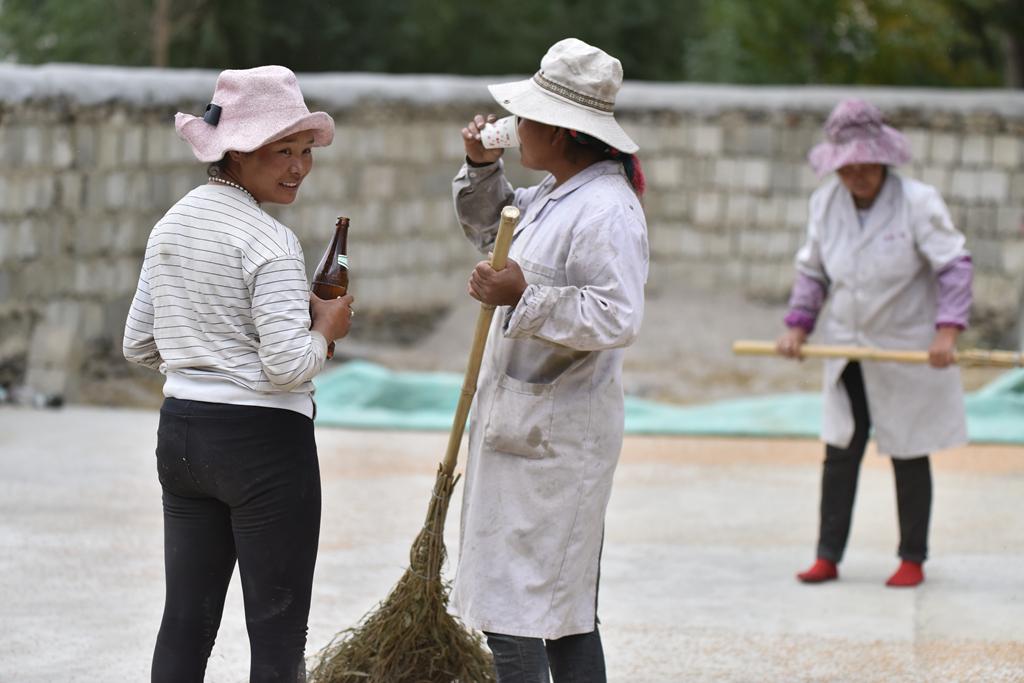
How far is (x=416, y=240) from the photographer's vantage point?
39.9ft

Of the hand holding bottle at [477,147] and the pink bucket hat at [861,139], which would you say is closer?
the hand holding bottle at [477,147]

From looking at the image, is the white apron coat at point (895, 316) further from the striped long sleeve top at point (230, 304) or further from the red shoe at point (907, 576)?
the striped long sleeve top at point (230, 304)

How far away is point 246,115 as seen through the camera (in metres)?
3.14

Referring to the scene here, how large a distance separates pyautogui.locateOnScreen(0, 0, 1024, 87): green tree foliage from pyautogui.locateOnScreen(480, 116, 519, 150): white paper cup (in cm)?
1147

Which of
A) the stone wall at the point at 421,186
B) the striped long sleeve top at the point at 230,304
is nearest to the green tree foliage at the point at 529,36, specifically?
the stone wall at the point at 421,186

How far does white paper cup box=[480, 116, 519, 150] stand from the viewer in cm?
343

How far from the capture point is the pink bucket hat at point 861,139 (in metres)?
5.23

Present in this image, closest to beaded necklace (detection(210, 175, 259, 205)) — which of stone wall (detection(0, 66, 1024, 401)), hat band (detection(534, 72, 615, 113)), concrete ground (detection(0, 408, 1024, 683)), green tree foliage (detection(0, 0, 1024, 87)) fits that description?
hat band (detection(534, 72, 615, 113))

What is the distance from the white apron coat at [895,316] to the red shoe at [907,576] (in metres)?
0.41

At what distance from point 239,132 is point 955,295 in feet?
9.76

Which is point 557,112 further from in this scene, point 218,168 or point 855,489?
point 855,489

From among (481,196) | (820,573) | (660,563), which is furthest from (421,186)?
(481,196)

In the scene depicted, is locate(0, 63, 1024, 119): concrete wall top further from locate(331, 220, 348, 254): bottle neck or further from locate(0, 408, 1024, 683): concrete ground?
locate(331, 220, 348, 254): bottle neck

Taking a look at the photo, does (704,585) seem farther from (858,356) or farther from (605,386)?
(605,386)
